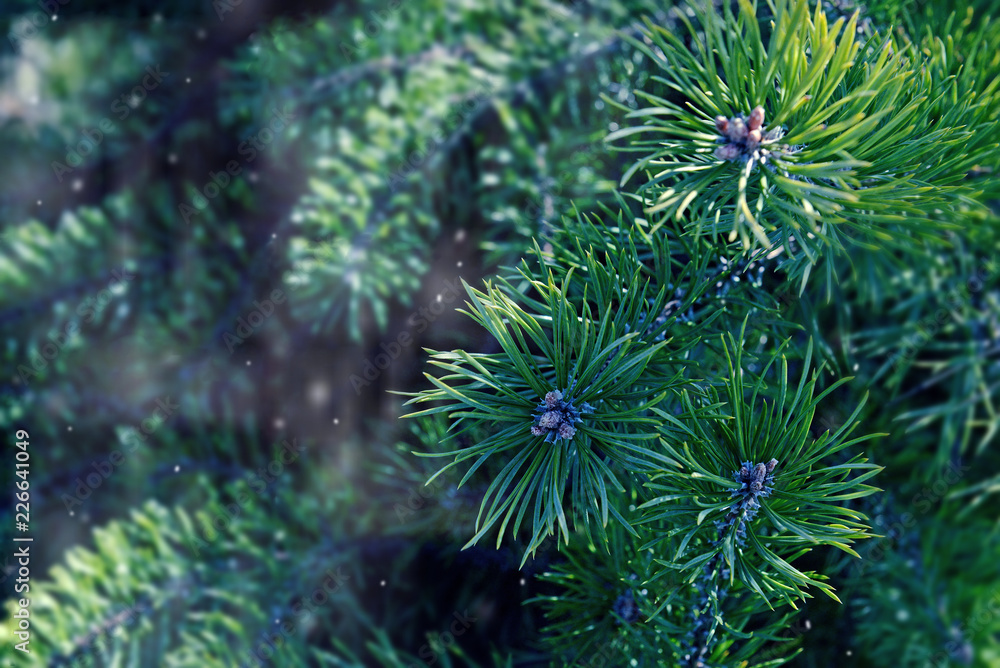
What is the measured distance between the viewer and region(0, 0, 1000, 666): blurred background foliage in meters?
0.40

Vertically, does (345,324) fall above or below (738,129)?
below

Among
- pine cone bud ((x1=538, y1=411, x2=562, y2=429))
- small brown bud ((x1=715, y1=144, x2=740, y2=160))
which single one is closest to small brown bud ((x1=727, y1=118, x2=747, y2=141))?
small brown bud ((x1=715, y1=144, x2=740, y2=160))

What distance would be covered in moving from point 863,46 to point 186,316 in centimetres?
53

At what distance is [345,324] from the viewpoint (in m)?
0.53

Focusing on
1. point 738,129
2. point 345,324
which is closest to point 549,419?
point 738,129

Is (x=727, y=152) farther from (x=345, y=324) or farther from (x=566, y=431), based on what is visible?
(x=345, y=324)

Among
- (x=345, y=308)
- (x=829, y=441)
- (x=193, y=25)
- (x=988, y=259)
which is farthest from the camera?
(x=193, y=25)

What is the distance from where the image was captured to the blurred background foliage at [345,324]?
1.30 ft

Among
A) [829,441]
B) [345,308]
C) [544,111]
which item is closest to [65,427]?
[345,308]

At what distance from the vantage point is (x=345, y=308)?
51 centimetres

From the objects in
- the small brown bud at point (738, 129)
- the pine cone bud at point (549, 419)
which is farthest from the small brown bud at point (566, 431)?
the small brown bud at point (738, 129)

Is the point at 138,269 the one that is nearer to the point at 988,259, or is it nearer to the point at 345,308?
the point at 345,308

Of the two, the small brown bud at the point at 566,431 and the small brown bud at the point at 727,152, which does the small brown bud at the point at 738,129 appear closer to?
the small brown bud at the point at 727,152

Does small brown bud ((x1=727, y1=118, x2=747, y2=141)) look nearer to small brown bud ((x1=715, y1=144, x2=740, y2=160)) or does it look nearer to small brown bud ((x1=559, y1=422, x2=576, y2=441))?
small brown bud ((x1=715, y1=144, x2=740, y2=160))
